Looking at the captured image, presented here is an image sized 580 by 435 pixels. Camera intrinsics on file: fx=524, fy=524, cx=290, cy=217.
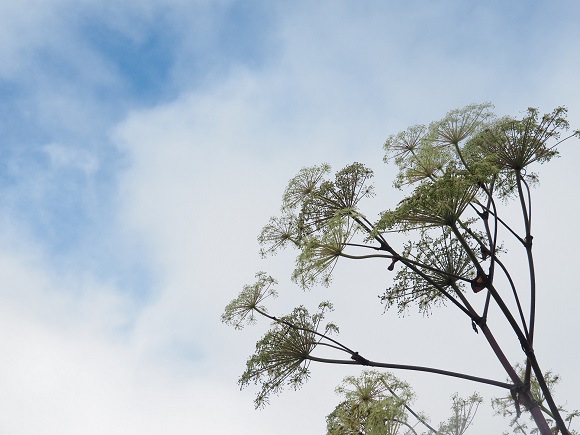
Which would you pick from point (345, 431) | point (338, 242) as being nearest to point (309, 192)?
point (338, 242)

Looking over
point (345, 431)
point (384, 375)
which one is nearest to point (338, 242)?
point (345, 431)

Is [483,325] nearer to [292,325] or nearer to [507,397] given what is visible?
[292,325]

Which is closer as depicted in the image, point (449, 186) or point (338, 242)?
point (449, 186)

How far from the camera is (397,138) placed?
14.9 metres

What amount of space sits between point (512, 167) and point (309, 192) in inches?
Answer: 192

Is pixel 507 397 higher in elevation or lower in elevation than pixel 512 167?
lower

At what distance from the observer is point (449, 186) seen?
933 centimetres

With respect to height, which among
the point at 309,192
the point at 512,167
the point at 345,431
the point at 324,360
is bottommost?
the point at 345,431

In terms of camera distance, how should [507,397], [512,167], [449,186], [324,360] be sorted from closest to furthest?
[449,186] < [324,360] < [512,167] < [507,397]

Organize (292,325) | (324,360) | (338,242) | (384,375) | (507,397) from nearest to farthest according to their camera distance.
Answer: (338,242)
(324,360)
(292,325)
(384,375)
(507,397)

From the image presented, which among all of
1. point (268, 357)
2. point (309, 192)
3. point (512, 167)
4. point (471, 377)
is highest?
point (309, 192)

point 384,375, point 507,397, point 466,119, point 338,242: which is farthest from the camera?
point 507,397

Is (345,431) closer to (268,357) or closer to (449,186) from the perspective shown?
(268,357)

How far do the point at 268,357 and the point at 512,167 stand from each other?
7.28 m
